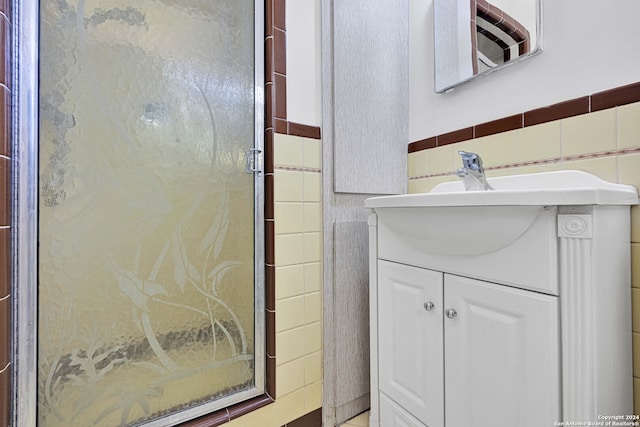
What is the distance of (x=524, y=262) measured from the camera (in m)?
0.63

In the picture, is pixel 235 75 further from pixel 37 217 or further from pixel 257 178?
pixel 37 217

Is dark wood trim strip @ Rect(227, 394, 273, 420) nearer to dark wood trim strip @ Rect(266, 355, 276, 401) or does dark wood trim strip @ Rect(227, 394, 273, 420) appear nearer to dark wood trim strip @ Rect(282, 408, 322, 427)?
dark wood trim strip @ Rect(266, 355, 276, 401)

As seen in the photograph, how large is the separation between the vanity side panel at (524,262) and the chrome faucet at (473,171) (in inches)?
8.7

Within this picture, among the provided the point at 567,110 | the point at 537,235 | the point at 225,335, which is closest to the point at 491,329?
the point at 537,235

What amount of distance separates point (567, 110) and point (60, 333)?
145 centimetres

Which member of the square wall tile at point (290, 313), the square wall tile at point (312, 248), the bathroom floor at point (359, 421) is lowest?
the bathroom floor at point (359, 421)

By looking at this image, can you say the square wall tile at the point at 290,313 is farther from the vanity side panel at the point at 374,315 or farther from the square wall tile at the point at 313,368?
the vanity side panel at the point at 374,315

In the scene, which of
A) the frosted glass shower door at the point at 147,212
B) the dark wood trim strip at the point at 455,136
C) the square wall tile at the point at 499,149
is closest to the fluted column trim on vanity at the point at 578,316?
the square wall tile at the point at 499,149

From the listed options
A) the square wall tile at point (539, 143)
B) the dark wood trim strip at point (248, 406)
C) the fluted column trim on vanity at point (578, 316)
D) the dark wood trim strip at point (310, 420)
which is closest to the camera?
the fluted column trim on vanity at point (578, 316)

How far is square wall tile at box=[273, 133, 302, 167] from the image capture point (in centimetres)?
104

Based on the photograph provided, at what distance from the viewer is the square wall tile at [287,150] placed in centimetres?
104

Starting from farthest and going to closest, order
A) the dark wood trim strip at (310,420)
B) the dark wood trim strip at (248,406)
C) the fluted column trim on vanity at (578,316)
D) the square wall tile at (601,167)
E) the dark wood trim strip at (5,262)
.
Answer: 1. the dark wood trim strip at (310,420)
2. the dark wood trim strip at (248,406)
3. the square wall tile at (601,167)
4. the dark wood trim strip at (5,262)
5. the fluted column trim on vanity at (578,316)

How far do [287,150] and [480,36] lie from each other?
0.79 metres

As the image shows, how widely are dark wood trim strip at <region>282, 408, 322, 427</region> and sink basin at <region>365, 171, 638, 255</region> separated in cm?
73
